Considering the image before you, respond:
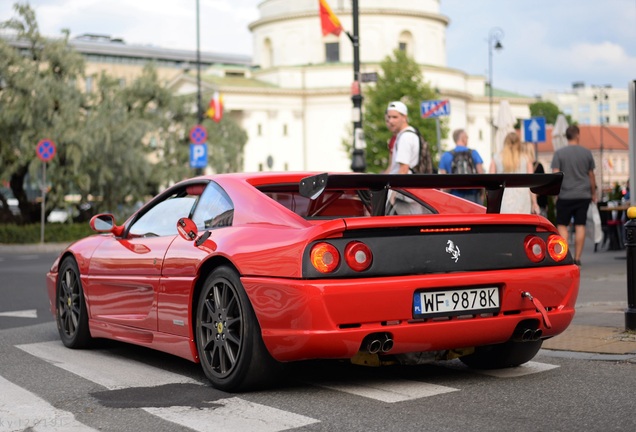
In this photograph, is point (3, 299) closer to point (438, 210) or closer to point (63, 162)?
point (438, 210)

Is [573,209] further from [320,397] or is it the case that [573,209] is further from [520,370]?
[320,397]

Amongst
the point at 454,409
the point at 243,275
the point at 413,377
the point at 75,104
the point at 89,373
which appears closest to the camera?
the point at 454,409

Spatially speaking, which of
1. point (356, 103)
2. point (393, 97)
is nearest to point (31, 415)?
point (356, 103)

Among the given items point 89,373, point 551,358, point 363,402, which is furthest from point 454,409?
point 89,373

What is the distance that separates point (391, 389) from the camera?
20.5ft

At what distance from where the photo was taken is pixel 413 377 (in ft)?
22.0

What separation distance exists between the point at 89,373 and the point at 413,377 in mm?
2127

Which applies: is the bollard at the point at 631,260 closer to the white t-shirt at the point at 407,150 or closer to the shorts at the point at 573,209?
the white t-shirt at the point at 407,150

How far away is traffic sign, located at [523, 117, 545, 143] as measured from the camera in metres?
28.4

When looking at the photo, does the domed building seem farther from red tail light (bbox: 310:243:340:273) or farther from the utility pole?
red tail light (bbox: 310:243:340:273)

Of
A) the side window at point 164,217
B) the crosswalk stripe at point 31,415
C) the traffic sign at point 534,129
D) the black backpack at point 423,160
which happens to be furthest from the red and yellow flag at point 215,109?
the crosswalk stripe at point 31,415

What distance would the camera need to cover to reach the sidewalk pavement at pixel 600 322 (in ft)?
25.0

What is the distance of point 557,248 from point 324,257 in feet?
5.15

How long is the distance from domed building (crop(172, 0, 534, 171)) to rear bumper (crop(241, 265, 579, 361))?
346 ft
